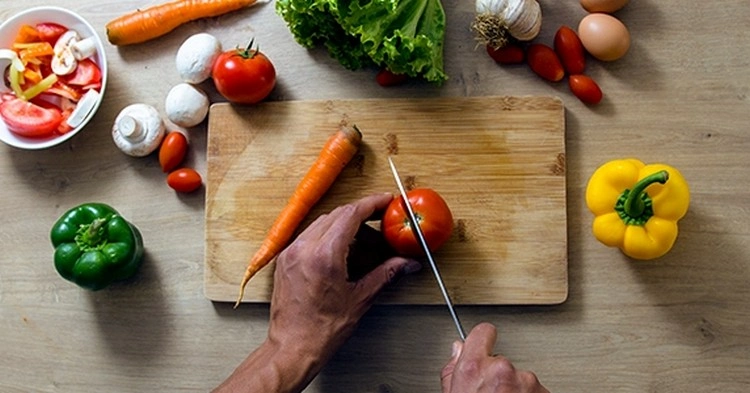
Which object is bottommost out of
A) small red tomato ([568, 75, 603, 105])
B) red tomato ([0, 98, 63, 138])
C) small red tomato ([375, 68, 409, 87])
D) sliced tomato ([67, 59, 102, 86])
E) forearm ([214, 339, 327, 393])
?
forearm ([214, 339, 327, 393])

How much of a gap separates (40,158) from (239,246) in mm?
479

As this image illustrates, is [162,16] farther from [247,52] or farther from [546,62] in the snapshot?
[546,62]

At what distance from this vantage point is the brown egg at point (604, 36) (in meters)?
1.53

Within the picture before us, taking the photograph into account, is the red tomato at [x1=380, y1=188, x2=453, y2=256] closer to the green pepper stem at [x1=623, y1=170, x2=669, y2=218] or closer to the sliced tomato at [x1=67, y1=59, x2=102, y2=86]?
the green pepper stem at [x1=623, y1=170, x2=669, y2=218]

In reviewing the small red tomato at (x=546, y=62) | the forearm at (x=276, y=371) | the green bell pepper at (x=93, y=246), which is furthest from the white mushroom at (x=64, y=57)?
the small red tomato at (x=546, y=62)

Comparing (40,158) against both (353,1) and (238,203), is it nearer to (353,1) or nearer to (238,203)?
(238,203)

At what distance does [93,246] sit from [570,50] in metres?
0.99

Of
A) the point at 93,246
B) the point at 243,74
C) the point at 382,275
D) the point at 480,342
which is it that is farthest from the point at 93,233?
the point at 480,342

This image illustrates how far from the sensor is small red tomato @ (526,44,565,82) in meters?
1.55

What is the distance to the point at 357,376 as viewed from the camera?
158cm

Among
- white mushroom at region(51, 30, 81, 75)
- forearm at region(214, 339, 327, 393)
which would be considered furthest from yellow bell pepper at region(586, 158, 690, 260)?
white mushroom at region(51, 30, 81, 75)

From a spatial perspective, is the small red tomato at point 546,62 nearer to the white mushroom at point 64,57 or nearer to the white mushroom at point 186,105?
the white mushroom at point 186,105

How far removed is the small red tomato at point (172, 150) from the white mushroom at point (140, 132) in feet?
0.08

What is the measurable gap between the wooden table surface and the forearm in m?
0.12
